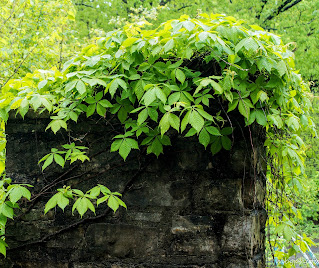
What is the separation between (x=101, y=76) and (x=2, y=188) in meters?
0.94

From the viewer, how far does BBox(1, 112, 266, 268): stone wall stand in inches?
73.7

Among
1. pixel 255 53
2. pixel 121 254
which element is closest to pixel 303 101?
pixel 255 53

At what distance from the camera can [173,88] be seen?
5.71ft

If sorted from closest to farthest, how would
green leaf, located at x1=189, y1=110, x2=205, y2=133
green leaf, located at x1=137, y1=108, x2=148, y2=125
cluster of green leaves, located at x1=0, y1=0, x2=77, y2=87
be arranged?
green leaf, located at x1=189, y1=110, x2=205, y2=133 < green leaf, located at x1=137, y1=108, x2=148, y2=125 < cluster of green leaves, located at x1=0, y1=0, x2=77, y2=87

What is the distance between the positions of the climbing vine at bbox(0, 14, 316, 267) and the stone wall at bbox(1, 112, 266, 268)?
4.1 inches

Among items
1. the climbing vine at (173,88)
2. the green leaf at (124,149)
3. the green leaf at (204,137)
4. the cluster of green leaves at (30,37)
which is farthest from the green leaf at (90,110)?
the cluster of green leaves at (30,37)

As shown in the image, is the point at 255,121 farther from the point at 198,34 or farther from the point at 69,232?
the point at 69,232

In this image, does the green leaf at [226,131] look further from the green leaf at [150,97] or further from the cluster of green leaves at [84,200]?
the cluster of green leaves at [84,200]

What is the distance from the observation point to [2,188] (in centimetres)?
206

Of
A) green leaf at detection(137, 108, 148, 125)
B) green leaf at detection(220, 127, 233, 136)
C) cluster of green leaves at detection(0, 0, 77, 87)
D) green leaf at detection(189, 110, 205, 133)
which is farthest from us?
cluster of green leaves at detection(0, 0, 77, 87)

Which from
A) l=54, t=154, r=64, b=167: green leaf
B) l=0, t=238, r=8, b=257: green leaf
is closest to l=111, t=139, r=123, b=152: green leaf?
l=54, t=154, r=64, b=167: green leaf

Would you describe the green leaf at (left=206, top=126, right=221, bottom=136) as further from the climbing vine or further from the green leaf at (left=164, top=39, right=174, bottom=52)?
the green leaf at (left=164, top=39, right=174, bottom=52)

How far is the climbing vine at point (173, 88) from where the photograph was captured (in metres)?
1.69

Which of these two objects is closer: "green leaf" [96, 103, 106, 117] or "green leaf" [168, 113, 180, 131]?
"green leaf" [168, 113, 180, 131]
